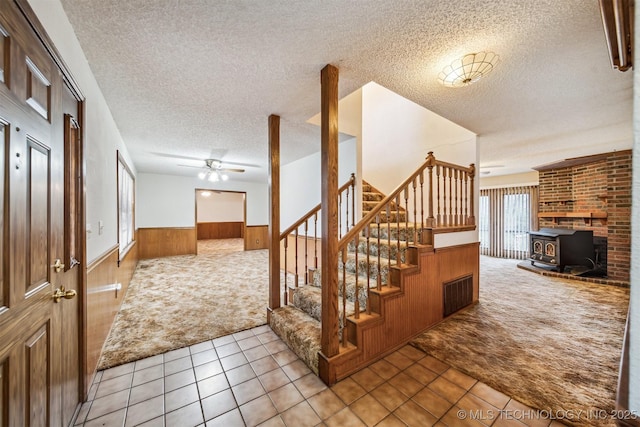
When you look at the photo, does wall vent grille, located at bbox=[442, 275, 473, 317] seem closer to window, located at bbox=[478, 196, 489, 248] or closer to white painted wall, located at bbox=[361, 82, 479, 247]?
white painted wall, located at bbox=[361, 82, 479, 247]

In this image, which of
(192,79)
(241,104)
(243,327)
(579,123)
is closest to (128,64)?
(192,79)

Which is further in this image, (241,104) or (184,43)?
(241,104)

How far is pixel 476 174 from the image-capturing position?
3383mm

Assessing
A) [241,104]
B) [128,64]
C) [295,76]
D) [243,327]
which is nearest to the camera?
[128,64]

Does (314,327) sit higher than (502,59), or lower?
lower

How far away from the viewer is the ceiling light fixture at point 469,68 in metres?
1.79

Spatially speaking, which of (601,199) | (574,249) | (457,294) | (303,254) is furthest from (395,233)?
(601,199)

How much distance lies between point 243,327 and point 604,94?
176 inches

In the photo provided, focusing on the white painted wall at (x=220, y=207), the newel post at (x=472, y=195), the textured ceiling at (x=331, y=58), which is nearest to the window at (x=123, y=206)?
the textured ceiling at (x=331, y=58)

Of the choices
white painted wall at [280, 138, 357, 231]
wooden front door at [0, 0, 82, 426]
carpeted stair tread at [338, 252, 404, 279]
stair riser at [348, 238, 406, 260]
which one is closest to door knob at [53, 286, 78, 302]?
wooden front door at [0, 0, 82, 426]

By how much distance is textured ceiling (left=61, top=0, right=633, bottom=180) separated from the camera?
141 cm

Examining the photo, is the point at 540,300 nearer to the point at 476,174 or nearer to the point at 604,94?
the point at 476,174

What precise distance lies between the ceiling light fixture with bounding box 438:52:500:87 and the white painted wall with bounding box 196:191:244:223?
33.2 ft

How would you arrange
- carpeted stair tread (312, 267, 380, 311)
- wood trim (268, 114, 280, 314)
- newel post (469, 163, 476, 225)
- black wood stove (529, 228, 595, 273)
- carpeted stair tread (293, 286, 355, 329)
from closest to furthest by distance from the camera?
1. carpeted stair tread (312, 267, 380, 311)
2. carpeted stair tread (293, 286, 355, 329)
3. wood trim (268, 114, 280, 314)
4. newel post (469, 163, 476, 225)
5. black wood stove (529, 228, 595, 273)
